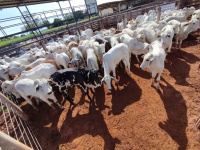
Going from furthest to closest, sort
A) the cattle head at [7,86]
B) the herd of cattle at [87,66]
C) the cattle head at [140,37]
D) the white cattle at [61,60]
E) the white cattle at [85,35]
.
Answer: the white cattle at [85,35]
the cattle head at [140,37]
the white cattle at [61,60]
the cattle head at [7,86]
the herd of cattle at [87,66]

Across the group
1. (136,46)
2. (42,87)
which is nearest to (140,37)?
(136,46)

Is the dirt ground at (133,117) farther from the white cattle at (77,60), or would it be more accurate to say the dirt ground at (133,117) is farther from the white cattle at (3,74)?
the white cattle at (3,74)

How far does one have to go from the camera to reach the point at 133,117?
15.2ft

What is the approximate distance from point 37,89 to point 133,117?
3.50 m

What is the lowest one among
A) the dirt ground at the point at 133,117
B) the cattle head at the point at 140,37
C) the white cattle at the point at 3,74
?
the dirt ground at the point at 133,117

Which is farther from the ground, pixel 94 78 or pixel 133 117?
pixel 94 78

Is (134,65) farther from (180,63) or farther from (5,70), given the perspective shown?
(5,70)

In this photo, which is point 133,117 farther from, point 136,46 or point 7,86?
point 7,86

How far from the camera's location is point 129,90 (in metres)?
5.85

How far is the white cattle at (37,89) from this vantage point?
5.20 meters

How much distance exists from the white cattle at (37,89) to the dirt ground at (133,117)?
768 mm

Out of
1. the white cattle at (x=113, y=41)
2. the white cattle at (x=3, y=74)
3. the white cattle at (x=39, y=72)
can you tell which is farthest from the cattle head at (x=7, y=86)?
the white cattle at (x=113, y=41)

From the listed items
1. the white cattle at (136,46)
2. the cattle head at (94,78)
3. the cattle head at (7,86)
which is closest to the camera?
the cattle head at (94,78)

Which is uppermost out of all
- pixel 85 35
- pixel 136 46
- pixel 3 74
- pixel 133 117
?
pixel 136 46
